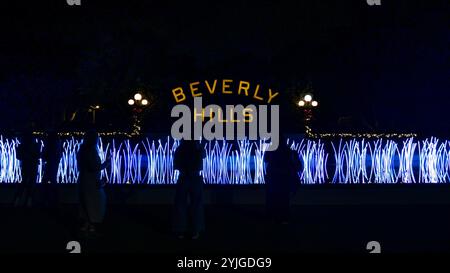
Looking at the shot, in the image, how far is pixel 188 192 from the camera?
33.0 feet

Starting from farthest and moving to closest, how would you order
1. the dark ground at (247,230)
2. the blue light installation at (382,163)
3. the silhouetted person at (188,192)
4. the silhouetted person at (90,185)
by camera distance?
the blue light installation at (382,163) → the silhouetted person at (90,185) → the silhouetted person at (188,192) → the dark ground at (247,230)

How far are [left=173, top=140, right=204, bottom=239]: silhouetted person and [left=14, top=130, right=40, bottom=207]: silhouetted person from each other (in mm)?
4471

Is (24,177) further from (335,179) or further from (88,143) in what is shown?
(335,179)

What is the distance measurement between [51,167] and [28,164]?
555mm

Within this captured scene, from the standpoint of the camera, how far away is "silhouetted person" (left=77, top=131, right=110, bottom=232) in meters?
10.1

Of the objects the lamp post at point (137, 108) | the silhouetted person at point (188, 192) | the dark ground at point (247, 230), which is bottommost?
the dark ground at point (247, 230)

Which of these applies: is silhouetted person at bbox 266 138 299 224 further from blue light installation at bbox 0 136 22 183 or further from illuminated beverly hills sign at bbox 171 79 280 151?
blue light installation at bbox 0 136 22 183

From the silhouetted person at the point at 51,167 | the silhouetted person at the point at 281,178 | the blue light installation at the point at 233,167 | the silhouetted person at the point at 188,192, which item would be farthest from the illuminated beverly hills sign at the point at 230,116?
the silhouetted person at the point at 188,192

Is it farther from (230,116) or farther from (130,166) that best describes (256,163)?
(230,116)

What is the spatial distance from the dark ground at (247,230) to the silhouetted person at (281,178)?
27 cm

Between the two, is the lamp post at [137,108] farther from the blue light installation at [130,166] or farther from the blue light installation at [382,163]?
the blue light installation at [382,163]

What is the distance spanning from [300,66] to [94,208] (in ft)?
110

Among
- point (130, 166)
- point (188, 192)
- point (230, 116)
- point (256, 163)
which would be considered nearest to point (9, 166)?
point (130, 166)

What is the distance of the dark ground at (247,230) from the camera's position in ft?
30.7
